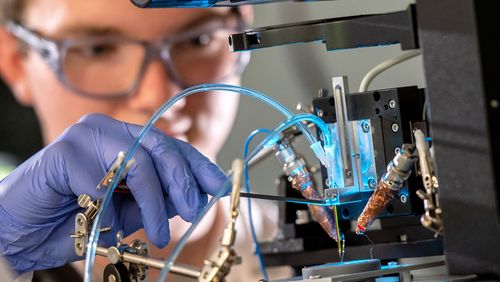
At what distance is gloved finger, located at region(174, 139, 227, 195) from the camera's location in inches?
59.6

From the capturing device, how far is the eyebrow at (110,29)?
2938 millimetres

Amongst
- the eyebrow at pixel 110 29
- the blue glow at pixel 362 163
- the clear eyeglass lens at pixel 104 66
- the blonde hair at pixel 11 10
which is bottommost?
the blue glow at pixel 362 163

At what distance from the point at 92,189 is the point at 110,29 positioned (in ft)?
4.88

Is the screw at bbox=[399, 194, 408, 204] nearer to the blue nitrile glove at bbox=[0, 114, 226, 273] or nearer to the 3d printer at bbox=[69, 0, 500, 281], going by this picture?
the 3d printer at bbox=[69, 0, 500, 281]

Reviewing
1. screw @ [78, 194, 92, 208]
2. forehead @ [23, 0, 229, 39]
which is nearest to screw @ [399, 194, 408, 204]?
screw @ [78, 194, 92, 208]

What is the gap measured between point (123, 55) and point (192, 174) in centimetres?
145

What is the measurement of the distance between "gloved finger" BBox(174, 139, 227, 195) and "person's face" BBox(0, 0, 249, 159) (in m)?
1.38

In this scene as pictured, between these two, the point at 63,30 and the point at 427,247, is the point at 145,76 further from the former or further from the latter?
the point at 427,247

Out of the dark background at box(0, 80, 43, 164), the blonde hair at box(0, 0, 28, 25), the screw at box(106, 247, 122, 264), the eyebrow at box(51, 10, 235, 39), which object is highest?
the blonde hair at box(0, 0, 28, 25)

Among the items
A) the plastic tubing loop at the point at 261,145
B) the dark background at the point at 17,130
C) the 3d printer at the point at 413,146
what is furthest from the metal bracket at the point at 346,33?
the dark background at the point at 17,130

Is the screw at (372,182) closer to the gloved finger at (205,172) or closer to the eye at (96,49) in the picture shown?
the gloved finger at (205,172)

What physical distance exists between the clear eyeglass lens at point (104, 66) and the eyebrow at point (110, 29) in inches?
1.7

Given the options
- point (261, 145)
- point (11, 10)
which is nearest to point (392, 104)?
point (261, 145)

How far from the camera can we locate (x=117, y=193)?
1632mm
